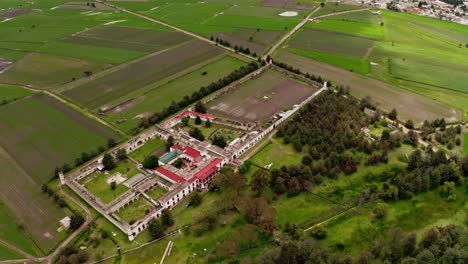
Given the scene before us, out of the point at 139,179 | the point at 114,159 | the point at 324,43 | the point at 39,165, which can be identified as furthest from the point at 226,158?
the point at 324,43

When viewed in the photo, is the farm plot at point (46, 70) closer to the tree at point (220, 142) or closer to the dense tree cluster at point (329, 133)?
the tree at point (220, 142)

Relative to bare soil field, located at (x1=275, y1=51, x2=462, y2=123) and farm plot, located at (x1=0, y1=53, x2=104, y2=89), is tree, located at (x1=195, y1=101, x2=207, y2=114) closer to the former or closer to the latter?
bare soil field, located at (x1=275, y1=51, x2=462, y2=123)

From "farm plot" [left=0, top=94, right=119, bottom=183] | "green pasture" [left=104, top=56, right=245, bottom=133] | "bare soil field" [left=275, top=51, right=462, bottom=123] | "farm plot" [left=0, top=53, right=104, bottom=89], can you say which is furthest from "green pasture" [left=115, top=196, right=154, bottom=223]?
"bare soil field" [left=275, top=51, right=462, bottom=123]

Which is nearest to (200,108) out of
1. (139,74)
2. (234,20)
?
(139,74)

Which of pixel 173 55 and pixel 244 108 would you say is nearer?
pixel 244 108

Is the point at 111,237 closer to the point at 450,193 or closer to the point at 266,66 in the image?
the point at 450,193

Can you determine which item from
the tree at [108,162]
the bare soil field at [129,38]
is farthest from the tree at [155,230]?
the bare soil field at [129,38]

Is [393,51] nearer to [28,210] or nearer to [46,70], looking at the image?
[46,70]
